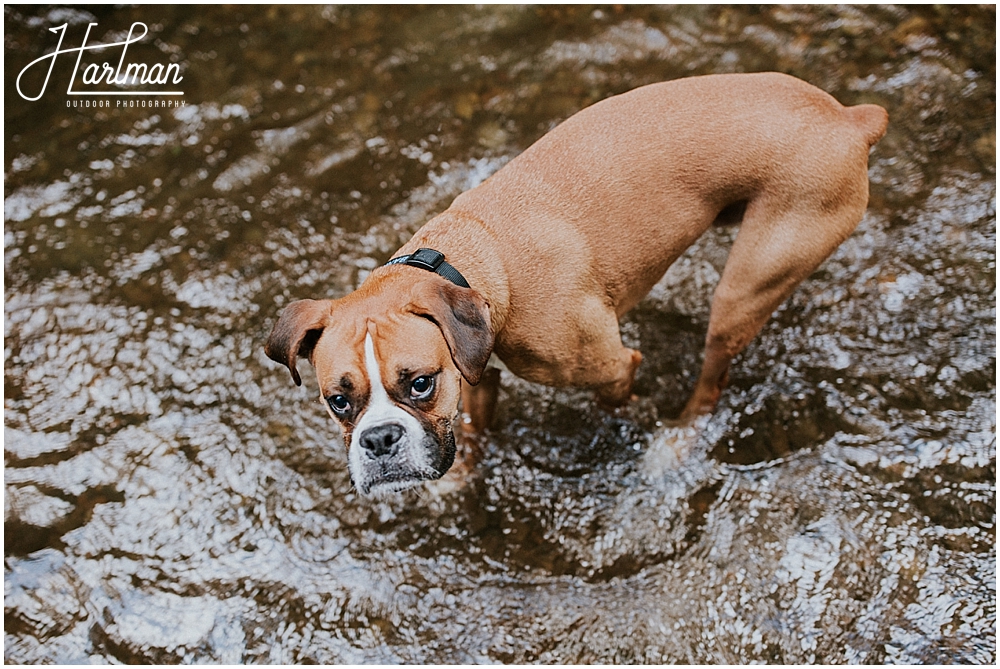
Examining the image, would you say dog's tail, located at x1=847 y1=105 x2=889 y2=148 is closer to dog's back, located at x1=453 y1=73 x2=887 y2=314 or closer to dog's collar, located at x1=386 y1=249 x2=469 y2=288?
dog's back, located at x1=453 y1=73 x2=887 y2=314

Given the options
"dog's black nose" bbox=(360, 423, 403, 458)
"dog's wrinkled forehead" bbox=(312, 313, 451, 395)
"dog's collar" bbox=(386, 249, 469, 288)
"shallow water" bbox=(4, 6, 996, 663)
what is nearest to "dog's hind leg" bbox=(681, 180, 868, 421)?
"shallow water" bbox=(4, 6, 996, 663)

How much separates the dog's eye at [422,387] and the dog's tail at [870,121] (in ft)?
7.00

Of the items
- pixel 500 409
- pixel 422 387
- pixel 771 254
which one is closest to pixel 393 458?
pixel 422 387

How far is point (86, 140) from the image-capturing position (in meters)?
5.81

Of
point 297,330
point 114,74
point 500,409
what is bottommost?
point 500,409

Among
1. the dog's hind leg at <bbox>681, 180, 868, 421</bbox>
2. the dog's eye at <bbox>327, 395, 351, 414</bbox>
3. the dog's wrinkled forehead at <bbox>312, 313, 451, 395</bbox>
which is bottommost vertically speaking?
the dog's hind leg at <bbox>681, 180, 868, 421</bbox>

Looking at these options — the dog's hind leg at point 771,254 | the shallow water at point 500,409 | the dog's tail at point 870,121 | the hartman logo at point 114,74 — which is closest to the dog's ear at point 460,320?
the dog's hind leg at point 771,254

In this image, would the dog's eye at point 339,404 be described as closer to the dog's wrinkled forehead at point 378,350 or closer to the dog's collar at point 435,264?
the dog's wrinkled forehead at point 378,350

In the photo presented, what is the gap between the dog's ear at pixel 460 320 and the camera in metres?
2.74

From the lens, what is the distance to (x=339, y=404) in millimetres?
2830

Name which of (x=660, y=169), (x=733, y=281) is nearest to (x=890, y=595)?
(x=733, y=281)

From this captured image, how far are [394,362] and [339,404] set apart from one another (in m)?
0.31

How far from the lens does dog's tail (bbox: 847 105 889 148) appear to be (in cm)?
333

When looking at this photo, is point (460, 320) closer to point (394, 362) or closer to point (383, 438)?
point (394, 362)
